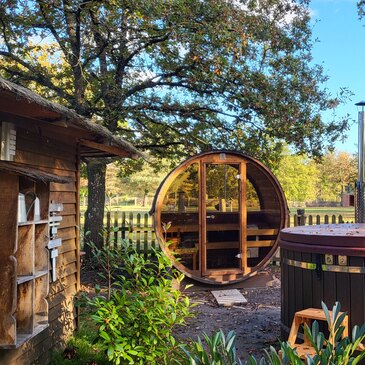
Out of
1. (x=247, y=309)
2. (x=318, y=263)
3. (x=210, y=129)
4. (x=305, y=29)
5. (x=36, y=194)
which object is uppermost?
(x=305, y=29)

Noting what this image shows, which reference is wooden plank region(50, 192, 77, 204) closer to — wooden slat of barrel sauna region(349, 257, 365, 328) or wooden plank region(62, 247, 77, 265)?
wooden plank region(62, 247, 77, 265)

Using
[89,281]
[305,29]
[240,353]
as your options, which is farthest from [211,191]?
[305,29]

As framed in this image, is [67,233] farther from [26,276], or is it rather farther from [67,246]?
[26,276]

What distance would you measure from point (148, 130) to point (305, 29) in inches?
186

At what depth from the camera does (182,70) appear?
9102mm

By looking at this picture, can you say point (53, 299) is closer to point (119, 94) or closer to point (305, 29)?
point (119, 94)

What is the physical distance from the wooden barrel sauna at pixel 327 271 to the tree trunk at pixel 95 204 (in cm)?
622

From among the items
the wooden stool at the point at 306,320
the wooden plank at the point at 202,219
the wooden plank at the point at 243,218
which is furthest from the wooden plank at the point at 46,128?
the wooden plank at the point at 243,218

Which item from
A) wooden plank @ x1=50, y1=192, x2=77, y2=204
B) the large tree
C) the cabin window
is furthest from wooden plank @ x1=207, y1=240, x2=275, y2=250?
the cabin window

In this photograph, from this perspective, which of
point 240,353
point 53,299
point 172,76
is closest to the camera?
point 53,299

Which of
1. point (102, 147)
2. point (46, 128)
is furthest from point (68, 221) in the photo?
point (46, 128)

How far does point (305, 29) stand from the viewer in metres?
10.2

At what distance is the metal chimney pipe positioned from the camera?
18.6ft

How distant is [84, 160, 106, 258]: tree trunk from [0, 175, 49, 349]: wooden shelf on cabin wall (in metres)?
6.24
